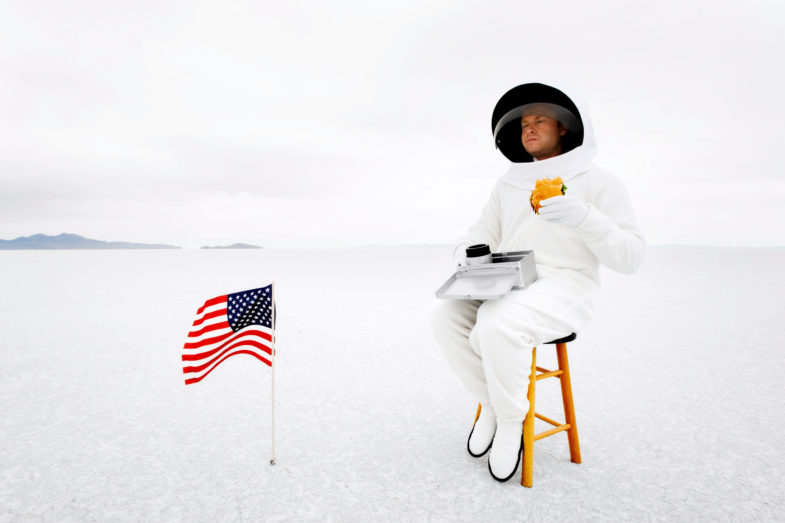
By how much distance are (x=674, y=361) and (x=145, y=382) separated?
4662mm

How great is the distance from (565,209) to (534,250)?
1.44 ft

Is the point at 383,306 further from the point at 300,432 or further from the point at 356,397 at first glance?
the point at 300,432

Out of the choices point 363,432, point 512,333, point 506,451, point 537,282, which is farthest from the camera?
point 363,432

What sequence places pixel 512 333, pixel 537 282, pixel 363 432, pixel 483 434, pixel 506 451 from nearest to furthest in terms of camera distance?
1. pixel 512 333
2. pixel 506 451
3. pixel 537 282
4. pixel 483 434
5. pixel 363 432

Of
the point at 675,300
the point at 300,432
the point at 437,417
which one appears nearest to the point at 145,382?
the point at 300,432

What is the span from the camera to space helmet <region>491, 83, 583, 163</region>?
89.7 inches

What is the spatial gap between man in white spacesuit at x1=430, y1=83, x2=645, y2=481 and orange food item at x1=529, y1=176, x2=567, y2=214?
0.04 m

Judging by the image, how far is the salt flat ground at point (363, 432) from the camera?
1937 millimetres

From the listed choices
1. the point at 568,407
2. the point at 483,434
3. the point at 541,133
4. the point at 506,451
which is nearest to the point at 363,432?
the point at 483,434

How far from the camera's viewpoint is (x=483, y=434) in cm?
235

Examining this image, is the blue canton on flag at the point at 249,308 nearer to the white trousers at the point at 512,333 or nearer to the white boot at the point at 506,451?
the white trousers at the point at 512,333

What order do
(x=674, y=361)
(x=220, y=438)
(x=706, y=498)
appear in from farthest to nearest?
1. (x=674, y=361)
2. (x=220, y=438)
3. (x=706, y=498)

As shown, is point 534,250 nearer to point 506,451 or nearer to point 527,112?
point 527,112

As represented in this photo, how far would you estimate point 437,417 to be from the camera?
287 centimetres
